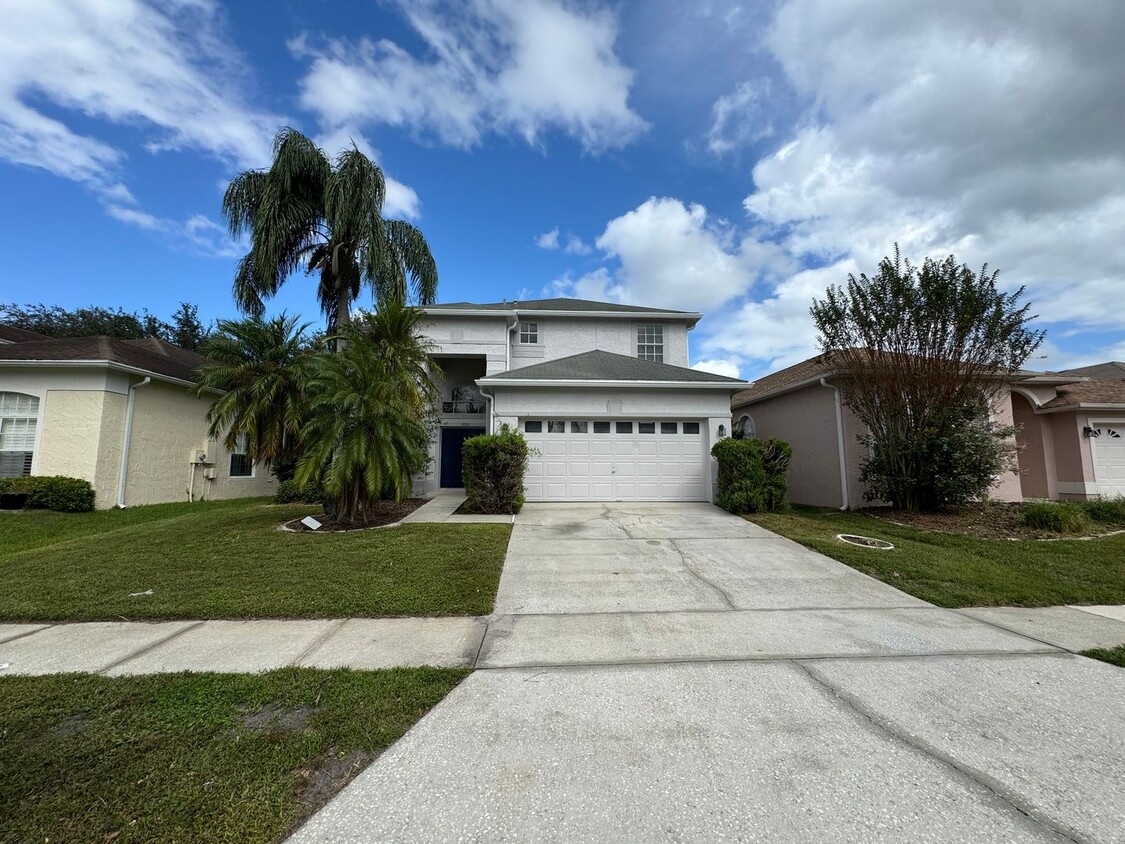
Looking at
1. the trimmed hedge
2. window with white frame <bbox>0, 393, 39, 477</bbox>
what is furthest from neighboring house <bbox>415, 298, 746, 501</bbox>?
window with white frame <bbox>0, 393, 39, 477</bbox>

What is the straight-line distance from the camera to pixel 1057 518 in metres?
8.49

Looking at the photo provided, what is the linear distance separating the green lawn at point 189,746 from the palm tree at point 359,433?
5.25 metres

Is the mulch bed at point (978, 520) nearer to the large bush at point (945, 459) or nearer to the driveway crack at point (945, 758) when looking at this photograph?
the large bush at point (945, 459)

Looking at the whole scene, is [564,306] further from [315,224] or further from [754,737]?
[754,737]

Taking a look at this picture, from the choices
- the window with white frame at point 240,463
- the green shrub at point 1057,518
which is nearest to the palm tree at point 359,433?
the window with white frame at point 240,463

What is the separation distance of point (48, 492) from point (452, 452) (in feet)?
32.5

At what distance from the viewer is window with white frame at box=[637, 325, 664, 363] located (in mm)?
17734

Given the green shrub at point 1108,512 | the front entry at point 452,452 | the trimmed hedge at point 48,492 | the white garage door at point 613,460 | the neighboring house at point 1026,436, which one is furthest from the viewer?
the front entry at point 452,452

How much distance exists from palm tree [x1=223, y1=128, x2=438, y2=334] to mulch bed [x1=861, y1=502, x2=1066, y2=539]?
544 inches

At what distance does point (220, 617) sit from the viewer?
4520mm

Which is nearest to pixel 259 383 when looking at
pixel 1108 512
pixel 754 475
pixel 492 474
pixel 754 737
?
pixel 492 474

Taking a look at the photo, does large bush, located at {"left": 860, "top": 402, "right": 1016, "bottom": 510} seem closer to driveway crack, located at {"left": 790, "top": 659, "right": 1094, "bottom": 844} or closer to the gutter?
the gutter

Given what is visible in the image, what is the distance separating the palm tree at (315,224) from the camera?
13.8 meters

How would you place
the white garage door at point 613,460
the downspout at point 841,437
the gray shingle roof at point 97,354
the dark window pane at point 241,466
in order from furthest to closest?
the dark window pane at point 241,466
the white garage door at point 613,460
the gray shingle roof at point 97,354
the downspout at point 841,437
